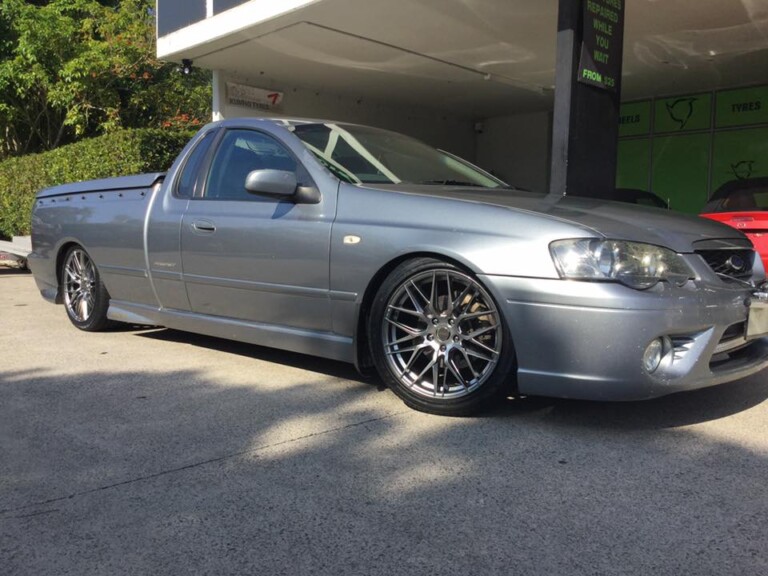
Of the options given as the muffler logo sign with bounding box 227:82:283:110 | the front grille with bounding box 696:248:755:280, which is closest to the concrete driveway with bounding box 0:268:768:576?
the front grille with bounding box 696:248:755:280

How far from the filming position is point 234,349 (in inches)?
202

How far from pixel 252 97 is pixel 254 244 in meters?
8.42

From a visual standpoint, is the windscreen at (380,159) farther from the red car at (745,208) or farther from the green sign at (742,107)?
the green sign at (742,107)

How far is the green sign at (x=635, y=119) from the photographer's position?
14.0m

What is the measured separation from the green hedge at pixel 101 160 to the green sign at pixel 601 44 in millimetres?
7571

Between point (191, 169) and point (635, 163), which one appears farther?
point (635, 163)

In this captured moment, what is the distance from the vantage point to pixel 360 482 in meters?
2.75

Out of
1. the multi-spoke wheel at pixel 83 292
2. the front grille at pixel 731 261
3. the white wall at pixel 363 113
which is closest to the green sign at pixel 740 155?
the white wall at pixel 363 113

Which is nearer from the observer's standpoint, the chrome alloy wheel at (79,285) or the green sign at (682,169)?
the chrome alloy wheel at (79,285)

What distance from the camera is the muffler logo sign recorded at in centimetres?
1155

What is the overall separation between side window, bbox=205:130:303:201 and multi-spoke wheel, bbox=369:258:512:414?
1171 millimetres

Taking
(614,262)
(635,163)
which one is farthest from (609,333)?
(635,163)

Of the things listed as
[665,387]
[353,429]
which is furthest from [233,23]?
[665,387]

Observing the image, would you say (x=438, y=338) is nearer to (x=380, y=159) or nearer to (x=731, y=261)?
(x=380, y=159)
